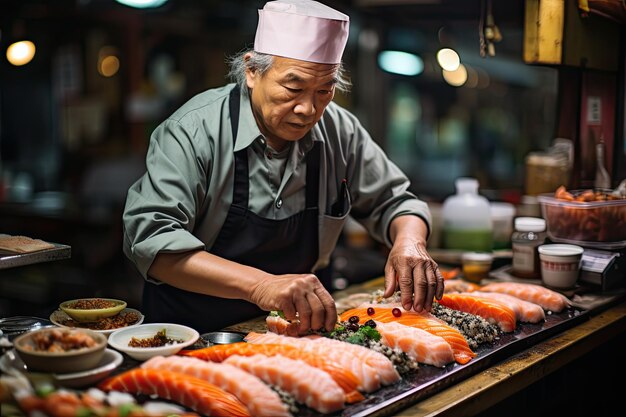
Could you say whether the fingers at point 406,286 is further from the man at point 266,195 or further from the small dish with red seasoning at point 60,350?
the small dish with red seasoning at point 60,350

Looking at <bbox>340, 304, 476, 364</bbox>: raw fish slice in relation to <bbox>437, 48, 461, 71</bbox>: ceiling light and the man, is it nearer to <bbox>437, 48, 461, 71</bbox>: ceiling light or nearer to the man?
the man

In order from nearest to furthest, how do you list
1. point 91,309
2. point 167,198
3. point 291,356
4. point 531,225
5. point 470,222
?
point 291,356
point 91,309
point 167,198
point 531,225
point 470,222

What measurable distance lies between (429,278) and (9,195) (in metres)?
5.52

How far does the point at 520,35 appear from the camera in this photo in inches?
181

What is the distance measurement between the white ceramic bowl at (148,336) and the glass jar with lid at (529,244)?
2271mm

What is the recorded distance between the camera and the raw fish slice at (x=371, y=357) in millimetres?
2396

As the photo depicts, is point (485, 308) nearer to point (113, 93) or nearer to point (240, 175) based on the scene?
point (240, 175)

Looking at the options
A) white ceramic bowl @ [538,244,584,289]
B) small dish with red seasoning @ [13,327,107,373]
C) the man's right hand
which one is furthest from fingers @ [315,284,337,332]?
white ceramic bowl @ [538,244,584,289]

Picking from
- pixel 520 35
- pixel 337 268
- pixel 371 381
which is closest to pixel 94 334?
pixel 371 381

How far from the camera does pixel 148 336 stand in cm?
251

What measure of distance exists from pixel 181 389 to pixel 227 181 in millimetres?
1185

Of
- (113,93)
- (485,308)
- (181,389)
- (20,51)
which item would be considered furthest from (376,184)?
(113,93)

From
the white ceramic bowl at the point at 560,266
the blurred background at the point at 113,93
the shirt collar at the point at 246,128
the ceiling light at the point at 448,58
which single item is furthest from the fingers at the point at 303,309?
the ceiling light at the point at 448,58

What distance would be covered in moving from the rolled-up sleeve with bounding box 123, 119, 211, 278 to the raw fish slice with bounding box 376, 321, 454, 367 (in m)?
0.79
